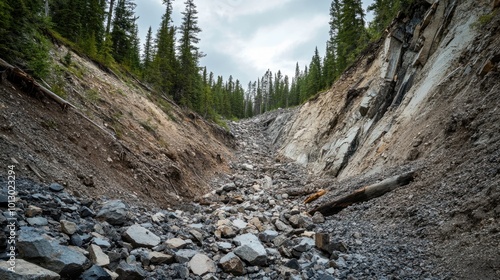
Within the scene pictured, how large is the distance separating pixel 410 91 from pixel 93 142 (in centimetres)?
1464

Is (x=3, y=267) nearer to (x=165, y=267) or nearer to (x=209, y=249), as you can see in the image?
(x=165, y=267)

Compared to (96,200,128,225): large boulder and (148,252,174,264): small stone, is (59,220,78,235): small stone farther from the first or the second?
(148,252,174,264): small stone

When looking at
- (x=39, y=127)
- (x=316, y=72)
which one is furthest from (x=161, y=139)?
(x=316, y=72)

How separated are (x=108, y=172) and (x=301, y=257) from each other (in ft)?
22.3

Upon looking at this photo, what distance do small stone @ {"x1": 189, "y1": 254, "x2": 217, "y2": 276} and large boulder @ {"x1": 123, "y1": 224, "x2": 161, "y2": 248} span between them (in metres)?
0.99

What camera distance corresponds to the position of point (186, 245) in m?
Result: 6.15

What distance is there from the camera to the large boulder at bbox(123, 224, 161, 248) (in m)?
5.49

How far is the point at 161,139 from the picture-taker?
587 inches

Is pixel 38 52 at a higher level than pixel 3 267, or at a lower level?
higher

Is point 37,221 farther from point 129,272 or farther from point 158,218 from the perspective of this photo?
point 158,218

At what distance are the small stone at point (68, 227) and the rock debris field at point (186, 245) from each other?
0.02 m

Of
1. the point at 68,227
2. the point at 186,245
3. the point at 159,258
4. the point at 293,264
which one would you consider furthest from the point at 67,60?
the point at 293,264

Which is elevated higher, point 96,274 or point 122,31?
point 122,31

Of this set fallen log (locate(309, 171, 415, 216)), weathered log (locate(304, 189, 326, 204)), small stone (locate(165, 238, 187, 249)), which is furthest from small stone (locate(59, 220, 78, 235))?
weathered log (locate(304, 189, 326, 204))
